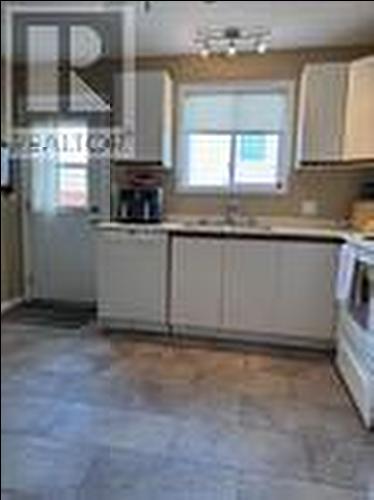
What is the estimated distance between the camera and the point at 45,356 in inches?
126

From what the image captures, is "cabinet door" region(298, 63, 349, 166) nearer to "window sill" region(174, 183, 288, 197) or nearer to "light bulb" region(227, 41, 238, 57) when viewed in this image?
"window sill" region(174, 183, 288, 197)

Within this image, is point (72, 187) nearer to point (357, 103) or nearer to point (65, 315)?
point (357, 103)

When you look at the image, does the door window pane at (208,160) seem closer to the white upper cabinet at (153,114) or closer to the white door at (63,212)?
the white upper cabinet at (153,114)

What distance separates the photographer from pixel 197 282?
12.3 feet

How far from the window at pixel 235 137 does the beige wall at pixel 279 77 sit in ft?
0.28

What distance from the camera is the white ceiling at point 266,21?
2.63m

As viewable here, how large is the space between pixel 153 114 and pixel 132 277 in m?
1.23

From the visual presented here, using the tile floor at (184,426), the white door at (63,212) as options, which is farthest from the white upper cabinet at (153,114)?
the tile floor at (184,426)

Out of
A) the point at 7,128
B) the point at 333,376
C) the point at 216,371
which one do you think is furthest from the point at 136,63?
the point at 7,128

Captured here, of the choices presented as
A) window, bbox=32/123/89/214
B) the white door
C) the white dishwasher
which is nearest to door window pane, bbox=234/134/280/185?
the white dishwasher

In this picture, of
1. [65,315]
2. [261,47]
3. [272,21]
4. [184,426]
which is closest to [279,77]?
[261,47]

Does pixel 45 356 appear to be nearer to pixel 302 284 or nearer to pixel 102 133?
pixel 302 284

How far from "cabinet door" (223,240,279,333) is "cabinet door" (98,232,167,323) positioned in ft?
1.61

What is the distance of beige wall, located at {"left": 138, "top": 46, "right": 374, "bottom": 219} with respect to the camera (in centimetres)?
392
